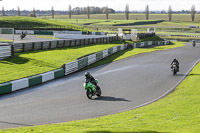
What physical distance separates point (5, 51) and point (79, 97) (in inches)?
492

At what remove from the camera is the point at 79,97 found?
17.4 metres

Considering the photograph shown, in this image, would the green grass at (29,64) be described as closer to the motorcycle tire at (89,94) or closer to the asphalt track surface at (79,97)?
the asphalt track surface at (79,97)

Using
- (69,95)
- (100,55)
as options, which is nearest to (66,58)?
(100,55)

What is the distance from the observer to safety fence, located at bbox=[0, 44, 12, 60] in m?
26.8

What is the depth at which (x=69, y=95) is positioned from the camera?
17984mm

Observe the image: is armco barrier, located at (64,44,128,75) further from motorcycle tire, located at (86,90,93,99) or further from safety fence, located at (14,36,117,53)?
motorcycle tire, located at (86,90,93,99)

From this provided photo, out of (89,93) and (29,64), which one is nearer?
(89,93)

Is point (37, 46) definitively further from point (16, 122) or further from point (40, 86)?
point (16, 122)

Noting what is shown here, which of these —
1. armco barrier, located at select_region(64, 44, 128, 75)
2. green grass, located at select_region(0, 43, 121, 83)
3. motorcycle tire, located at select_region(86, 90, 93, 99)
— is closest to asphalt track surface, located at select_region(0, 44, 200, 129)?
motorcycle tire, located at select_region(86, 90, 93, 99)

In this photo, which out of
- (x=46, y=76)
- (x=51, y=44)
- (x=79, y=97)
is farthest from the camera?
(x=51, y=44)

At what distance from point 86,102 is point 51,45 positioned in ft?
75.5

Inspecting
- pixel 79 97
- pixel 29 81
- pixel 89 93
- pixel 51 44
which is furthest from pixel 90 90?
pixel 51 44

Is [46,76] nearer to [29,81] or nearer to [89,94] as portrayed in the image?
[29,81]

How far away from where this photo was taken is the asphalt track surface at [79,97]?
13.6 metres
